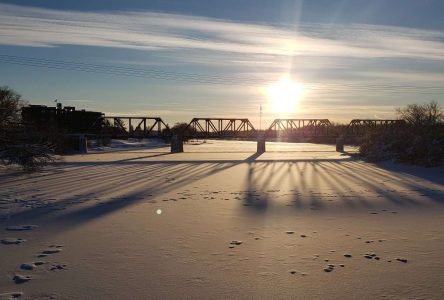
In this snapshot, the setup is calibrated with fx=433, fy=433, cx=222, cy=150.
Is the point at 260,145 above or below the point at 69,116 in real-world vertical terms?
below

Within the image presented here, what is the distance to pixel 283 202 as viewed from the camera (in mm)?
12023

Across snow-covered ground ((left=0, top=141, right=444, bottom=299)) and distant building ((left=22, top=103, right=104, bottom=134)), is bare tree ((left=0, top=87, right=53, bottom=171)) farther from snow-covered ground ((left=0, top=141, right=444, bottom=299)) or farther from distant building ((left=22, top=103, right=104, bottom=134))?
distant building ((left=22, top=103, right=104, bottom=134))

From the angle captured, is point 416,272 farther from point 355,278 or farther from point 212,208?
point 212,208

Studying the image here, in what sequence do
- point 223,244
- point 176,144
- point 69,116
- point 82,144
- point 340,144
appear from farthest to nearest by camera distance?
point 69,116
point 340,144
point 176,144
point 82,144
point 223,244

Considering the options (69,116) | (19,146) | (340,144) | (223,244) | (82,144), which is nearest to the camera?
(223,244)

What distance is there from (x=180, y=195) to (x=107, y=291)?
8329 mm

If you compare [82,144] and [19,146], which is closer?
[19,146]

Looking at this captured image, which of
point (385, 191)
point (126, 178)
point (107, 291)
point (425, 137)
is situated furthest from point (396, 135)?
point (107, 291)

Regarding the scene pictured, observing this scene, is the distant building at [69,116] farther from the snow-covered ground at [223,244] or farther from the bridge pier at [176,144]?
the snow-covered ground at [223,244]

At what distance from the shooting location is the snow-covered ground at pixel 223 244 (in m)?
5.37

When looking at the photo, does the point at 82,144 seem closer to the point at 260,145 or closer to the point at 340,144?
the point at 260,145

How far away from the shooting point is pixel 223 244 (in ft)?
24.5

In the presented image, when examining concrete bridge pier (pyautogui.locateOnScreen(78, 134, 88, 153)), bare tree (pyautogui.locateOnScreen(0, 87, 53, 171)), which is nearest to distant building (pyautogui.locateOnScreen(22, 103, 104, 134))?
concrete bridge pier (pyautogui.locateOnScreen(78, 134, 88, 153))

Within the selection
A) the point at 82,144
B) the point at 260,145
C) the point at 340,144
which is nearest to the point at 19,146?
the point at 82,144
